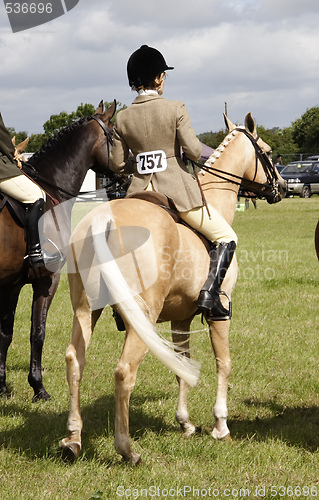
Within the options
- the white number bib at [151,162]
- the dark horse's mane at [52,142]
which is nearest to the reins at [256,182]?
the white number bib at [151,162]

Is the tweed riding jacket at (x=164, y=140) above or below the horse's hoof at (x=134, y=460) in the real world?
above

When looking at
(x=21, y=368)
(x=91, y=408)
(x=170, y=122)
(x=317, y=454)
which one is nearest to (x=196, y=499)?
(x=317, y=454)

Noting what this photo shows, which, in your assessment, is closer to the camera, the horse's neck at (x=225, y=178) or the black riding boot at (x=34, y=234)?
the horse's neck at (x=225, y=178)

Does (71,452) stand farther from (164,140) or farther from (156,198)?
(164,140)

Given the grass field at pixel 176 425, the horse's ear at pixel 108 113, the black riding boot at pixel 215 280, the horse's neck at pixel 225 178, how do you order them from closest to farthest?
the grass field at pixel 176 425, the black riding boot at pixel 215 280, the horse's neck at pixel 225 178, the horse's ear at pixel 108 113

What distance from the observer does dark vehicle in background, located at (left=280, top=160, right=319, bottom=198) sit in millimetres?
39188

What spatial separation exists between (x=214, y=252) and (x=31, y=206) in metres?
2.02

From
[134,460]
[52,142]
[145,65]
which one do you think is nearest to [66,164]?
[52,142]

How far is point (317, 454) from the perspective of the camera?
4926 millimetres

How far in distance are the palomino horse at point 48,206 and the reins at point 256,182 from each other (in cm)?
181

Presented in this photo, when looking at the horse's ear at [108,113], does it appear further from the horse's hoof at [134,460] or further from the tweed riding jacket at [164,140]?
the horse's hoof at [134,460]

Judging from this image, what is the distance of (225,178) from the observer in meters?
5.93

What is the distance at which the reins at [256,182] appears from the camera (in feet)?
19.5

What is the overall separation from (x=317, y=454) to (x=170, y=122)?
2826 millimetres
